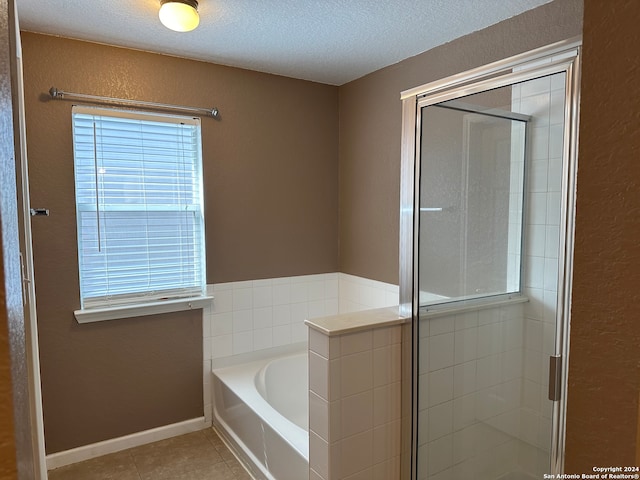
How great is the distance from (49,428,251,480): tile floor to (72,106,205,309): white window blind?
0.90 meters

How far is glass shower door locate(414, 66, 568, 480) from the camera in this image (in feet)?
5.90

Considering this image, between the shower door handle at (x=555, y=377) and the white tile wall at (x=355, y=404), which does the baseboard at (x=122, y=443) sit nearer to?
the white tile wall at (x=355, y=404)

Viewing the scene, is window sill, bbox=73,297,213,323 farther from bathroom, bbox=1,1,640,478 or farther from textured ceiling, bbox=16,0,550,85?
textured ceiling, bbox=16,0,550,85

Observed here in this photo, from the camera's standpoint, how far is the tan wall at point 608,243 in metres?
0.58

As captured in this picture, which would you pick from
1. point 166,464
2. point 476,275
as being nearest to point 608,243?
point 476,275

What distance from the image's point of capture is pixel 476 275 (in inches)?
80.6

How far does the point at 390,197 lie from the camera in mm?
2848

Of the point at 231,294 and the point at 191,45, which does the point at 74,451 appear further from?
the point at 191,45

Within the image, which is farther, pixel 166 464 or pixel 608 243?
pixel 166 464

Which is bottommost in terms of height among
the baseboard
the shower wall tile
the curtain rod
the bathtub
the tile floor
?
the tile floor

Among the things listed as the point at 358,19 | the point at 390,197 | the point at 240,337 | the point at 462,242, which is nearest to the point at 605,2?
the point at 462,242

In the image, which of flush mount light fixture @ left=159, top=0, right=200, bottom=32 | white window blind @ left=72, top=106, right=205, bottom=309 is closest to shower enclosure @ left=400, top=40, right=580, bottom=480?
flush mount light fixture @ left=159, top=0, right=200, bottom=32

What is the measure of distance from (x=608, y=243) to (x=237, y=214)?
8.09ft

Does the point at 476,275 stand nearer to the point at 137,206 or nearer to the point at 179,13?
the point at 179,13
